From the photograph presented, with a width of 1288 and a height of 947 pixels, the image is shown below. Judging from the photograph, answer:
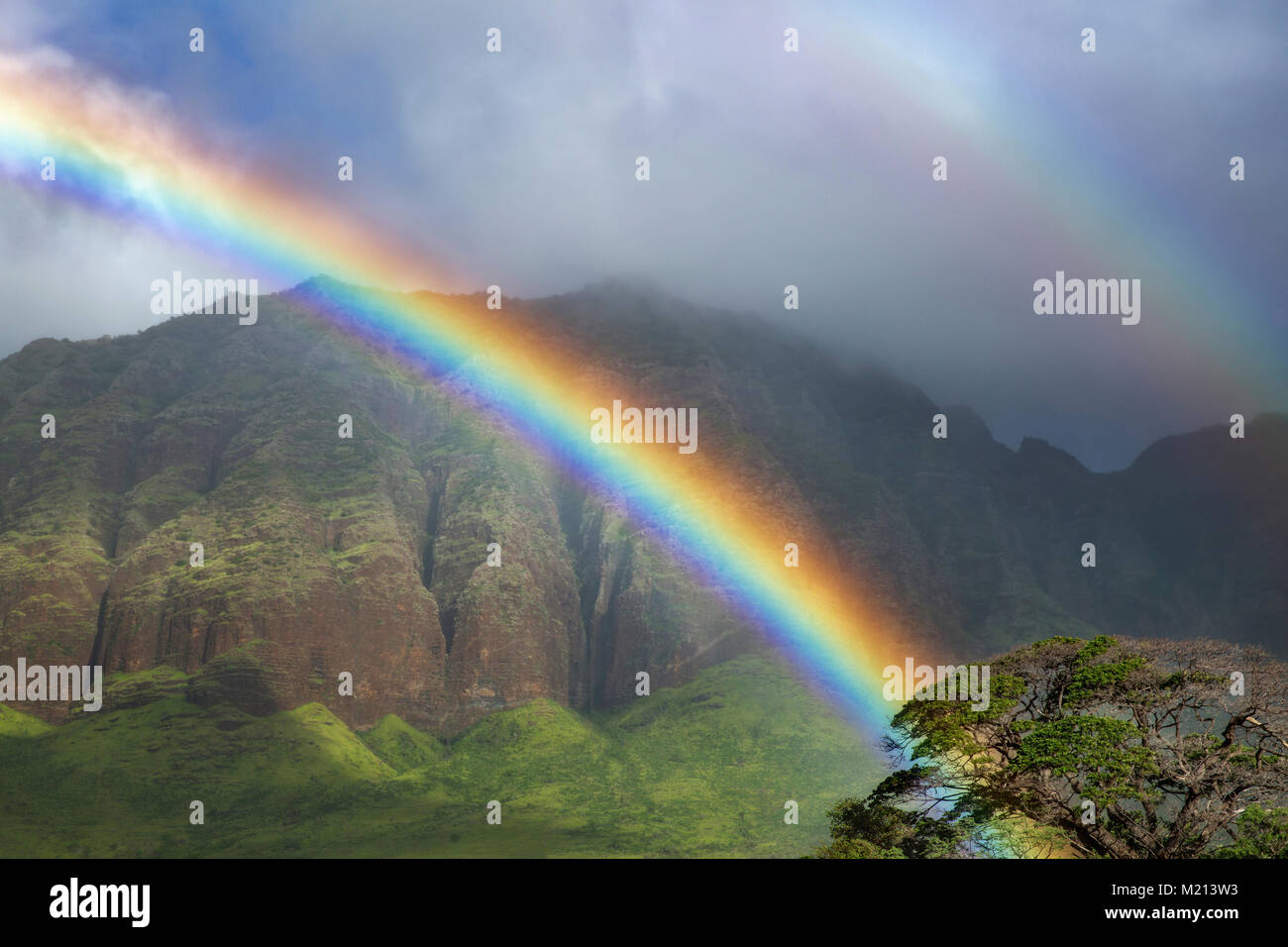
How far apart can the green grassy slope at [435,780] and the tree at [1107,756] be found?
248ft

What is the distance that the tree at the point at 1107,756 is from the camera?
49938 mm

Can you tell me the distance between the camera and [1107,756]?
168 ft

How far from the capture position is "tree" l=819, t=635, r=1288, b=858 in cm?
4994

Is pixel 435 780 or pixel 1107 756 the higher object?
pixel 1107 756

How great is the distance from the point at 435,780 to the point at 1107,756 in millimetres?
124286

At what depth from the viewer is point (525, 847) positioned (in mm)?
129125

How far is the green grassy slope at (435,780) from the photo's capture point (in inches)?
5271

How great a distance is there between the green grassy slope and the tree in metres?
75.6

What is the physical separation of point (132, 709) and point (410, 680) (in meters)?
41.3

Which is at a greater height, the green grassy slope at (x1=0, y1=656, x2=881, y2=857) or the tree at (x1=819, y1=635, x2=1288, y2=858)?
the tree at (x1=819, y1=635, x2=1288, y2=858)

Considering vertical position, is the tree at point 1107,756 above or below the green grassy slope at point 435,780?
above

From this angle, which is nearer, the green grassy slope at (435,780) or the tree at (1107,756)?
the tree at (1107,756)

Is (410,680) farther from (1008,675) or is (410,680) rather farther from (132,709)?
(1008,675)
